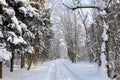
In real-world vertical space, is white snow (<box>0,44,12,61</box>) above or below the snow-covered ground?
above

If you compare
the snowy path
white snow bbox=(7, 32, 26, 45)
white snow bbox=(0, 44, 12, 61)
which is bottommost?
the snowy path

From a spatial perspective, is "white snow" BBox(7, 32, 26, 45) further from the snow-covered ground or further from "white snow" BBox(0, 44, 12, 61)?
the snow-covered ground

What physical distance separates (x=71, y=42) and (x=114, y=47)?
139 feet

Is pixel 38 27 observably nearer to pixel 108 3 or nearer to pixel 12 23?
pixel 12 23

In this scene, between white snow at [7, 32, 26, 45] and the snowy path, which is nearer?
white snow at [7, 32, 26, 45]

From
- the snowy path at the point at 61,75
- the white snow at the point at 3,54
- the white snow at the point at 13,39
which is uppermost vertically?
the white snow at the point at 13,39

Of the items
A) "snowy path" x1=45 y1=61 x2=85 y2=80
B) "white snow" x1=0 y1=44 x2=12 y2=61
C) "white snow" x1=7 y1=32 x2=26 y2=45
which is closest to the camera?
"white snow" x1=0 y1=44 x2=12 y2=61

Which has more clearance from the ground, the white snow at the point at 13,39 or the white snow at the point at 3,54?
the white snow at the point at 13,39

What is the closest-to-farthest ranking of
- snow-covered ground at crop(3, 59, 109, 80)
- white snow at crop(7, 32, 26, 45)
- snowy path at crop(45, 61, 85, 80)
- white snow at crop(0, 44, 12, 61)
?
white snow at crop(0, 44, 12, 61)
white snow at crop(7, 32, 26, 45)
snow-covered ground at crop(3, 59, 109, 80)
snowy path at crop(45, 61, 85, 80)

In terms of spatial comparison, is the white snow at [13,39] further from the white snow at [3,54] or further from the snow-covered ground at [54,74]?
the snow-covered ground at [54,74]

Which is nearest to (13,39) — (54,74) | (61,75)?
(61,75)

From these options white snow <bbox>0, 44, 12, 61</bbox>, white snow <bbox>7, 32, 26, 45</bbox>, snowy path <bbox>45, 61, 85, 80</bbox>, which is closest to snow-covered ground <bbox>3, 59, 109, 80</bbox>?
snowy path <bbox>45, 61, 85, 80</bbox>

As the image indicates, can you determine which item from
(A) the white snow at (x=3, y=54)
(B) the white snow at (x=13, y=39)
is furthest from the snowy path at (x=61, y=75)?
(A) the white snow at (x=3, y=54)

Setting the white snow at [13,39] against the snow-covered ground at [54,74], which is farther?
the snow-covered ground at [54,74]
